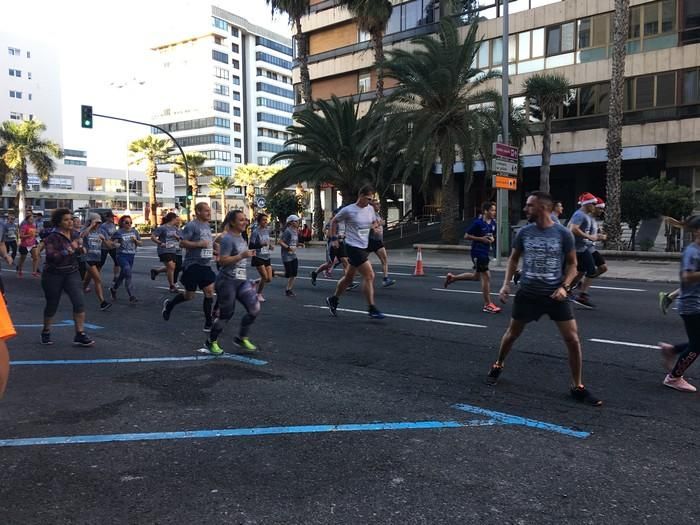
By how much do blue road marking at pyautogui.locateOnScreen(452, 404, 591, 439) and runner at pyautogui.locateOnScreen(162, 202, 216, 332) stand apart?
4396 millimetres

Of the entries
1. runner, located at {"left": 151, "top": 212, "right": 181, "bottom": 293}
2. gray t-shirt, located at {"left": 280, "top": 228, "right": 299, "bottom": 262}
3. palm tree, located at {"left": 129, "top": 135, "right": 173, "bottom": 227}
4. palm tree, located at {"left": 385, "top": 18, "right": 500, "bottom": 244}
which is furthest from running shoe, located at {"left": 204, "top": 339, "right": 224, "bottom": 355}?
palm tree, located at {"left": 129, "top": 135, "right": 173, "bottom": 227}

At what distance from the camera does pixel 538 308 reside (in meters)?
4.95

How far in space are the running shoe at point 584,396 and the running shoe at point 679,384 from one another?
925mm

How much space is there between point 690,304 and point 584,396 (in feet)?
4.16

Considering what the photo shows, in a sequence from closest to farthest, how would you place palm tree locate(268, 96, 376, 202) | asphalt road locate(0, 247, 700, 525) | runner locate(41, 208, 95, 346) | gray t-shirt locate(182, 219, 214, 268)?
1. asphalt road locate(0, 247, 700, 525)
2. runner locate(41, 208, 95, 346)
3. gray t-shirt locate(182, 219, 214, 268)
4. palm tree locate(268, 96, 376, 202)

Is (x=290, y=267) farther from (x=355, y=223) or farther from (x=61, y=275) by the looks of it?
(x=61, y=275)

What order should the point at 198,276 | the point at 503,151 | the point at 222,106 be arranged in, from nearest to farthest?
the point at 198,276
the point at 503,151
the point at 222,106

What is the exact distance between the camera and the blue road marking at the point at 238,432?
399 centimetres

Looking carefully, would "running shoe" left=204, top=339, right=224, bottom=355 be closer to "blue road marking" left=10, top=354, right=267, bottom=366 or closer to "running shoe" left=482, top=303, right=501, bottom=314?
"blue road marking" left=10, top=354, right=267, bottom=366

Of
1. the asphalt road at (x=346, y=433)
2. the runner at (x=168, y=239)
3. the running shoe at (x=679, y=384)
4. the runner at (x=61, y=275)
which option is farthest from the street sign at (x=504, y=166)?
the runner at (x=61, y=275)

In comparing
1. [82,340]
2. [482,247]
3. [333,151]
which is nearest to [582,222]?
[482,247]

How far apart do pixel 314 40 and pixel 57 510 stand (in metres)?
43.8

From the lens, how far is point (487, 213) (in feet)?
33.1

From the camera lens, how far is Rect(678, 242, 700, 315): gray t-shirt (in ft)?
16.1
